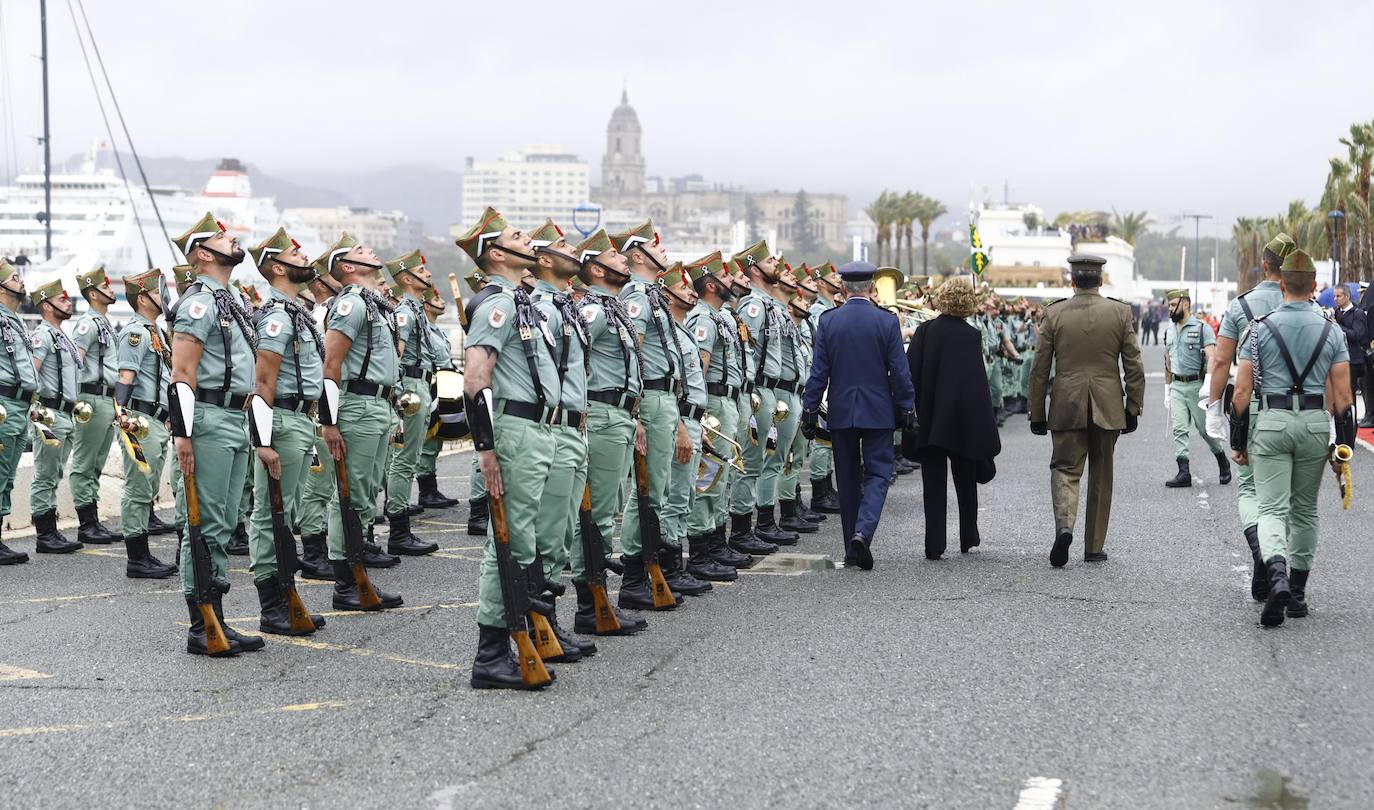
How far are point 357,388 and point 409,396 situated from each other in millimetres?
2385

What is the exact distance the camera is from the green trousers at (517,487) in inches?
275

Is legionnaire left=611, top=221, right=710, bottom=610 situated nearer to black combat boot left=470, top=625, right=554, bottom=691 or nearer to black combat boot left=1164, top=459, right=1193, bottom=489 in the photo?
black combat boot left=470, top=625, right=554, bottom=691

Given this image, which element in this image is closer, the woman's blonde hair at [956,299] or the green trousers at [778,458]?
the woman's blonde hair at [956,299]

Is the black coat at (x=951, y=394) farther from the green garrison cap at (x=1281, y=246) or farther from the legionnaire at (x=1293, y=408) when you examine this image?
the legionnaire at (x=1293, y=408)

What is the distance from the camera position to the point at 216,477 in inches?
321

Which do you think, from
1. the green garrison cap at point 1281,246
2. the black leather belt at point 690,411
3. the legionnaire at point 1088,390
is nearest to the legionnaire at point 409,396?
the black leather belt at point 690,411

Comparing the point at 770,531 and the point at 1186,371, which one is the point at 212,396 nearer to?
the point at 770,531

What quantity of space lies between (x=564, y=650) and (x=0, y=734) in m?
2.47

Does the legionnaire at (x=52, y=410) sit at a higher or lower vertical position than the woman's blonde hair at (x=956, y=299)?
lower

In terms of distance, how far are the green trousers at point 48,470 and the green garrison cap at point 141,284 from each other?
1.43 meters

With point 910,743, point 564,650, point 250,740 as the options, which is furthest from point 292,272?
point 910,743

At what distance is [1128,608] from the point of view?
872 centimetres

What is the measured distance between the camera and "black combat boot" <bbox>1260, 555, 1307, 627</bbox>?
7973 millimetres

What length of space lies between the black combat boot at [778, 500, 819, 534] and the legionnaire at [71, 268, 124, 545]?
5315 mm
